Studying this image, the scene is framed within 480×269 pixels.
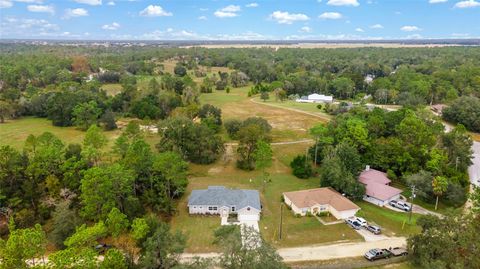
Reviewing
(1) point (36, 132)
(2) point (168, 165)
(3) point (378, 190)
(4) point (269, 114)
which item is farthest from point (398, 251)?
(1) point (36, 132)

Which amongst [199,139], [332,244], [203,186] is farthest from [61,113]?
[332,244]

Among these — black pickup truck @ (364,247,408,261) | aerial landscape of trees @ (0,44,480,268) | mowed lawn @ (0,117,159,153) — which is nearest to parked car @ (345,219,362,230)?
black pickup truck @ (364,247,408,261)

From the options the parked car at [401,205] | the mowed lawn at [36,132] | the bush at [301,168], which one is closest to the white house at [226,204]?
the bush at [301,168]

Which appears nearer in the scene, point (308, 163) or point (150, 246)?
point (150, 246)

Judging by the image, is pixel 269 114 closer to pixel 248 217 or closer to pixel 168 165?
pixel 248 217

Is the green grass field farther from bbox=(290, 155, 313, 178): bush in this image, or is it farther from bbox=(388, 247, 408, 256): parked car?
bbox=(388, 247, 408, 256): parked car

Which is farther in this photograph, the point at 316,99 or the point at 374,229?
the point at 316,99

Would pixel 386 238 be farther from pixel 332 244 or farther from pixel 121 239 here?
pixel 121 239
